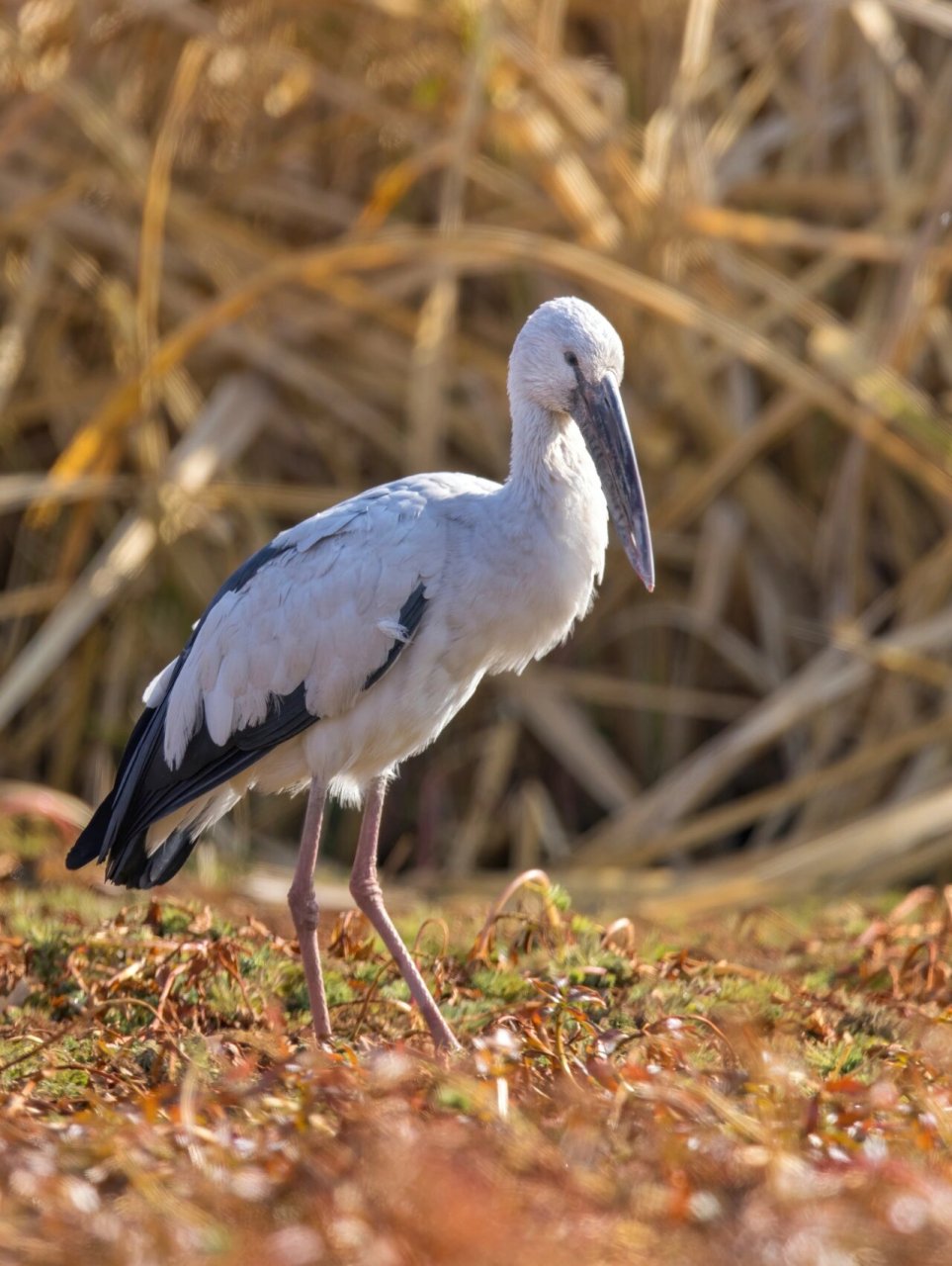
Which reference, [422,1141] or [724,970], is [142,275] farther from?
[422,1141]

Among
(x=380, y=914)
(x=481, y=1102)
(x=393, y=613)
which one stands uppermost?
(x=393, y=613)

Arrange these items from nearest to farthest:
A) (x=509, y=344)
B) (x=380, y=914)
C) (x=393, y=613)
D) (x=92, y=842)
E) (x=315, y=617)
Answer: (x=393, y=613), (x=315, y=617), (x=380, y=914), (x=92, y=842), (x=509, y=344)

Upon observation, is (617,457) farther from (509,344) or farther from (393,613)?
(509,344)

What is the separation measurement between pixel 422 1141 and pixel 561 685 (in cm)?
496

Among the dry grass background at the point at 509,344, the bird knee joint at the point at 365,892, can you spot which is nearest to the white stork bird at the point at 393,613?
the bird knee joint at the point at 365,892

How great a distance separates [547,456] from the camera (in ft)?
15.0

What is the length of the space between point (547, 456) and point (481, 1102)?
206 centimetres

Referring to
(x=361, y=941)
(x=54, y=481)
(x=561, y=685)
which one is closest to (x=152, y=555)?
(x=54, y=481)

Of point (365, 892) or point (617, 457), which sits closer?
point (617, 457)

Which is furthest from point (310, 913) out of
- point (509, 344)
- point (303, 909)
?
point (509, 344)

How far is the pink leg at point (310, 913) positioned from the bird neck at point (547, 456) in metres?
1.03

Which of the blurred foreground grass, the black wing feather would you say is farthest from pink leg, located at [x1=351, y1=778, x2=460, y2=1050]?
the black wing feather

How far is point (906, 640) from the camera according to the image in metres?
6.74

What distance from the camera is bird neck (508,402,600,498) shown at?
4.55m
